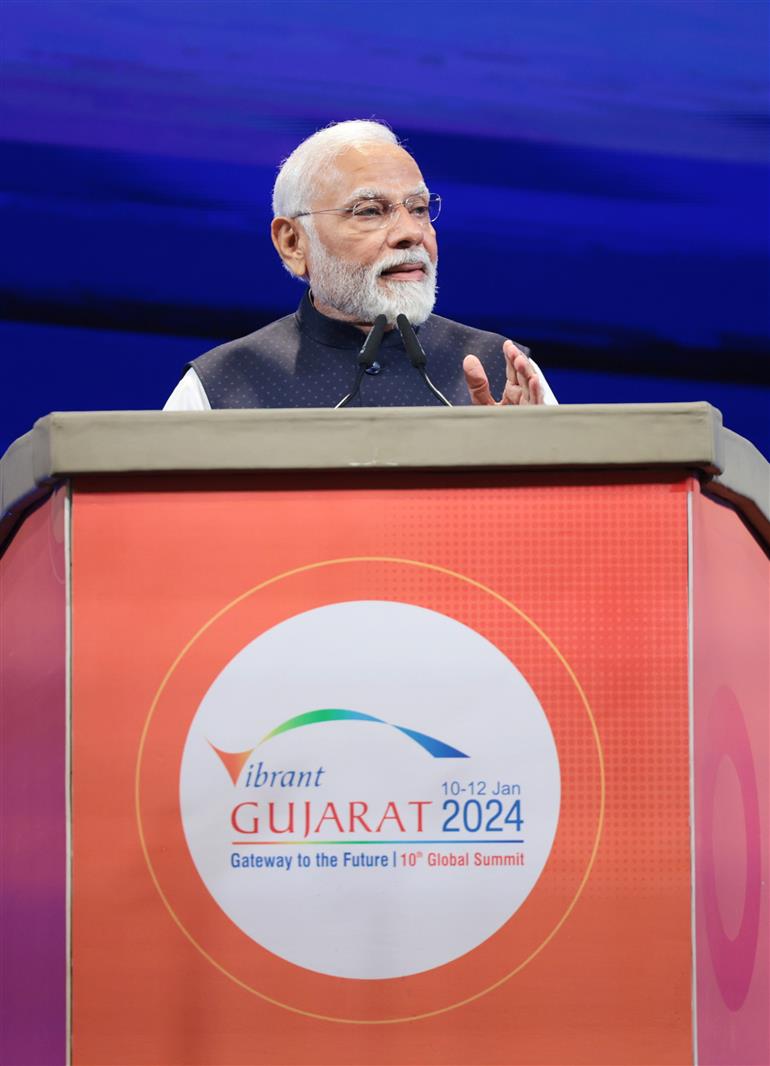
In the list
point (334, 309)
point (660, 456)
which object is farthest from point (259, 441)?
point (334, 309)

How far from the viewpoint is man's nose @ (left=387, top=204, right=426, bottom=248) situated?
2.15 meters

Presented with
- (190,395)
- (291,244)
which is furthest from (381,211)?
(190,395)

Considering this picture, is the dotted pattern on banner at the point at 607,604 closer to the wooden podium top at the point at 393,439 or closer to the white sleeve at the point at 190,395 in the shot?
the wooden podium top at the point at 393,439

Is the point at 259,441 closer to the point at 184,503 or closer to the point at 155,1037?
the point at 184,503

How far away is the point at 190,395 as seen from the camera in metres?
2.23

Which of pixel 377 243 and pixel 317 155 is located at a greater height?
pixel 317 155

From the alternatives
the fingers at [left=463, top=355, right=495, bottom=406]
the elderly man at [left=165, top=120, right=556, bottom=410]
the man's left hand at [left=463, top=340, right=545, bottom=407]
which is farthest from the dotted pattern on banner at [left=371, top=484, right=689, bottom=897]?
the elderly man at [left=165, top=120, right=556, bottom=410]

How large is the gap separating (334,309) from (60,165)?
0.80 metres

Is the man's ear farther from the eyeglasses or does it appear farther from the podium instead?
the podium

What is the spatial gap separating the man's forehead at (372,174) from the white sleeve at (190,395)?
0.31 meters

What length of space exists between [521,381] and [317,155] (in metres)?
0.74

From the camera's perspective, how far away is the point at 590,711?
1226mm

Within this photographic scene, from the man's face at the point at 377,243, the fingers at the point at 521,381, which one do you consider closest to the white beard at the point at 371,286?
the man's face at the point at 377,243

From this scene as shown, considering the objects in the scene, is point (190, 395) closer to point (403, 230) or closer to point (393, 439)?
point (403, 230)
